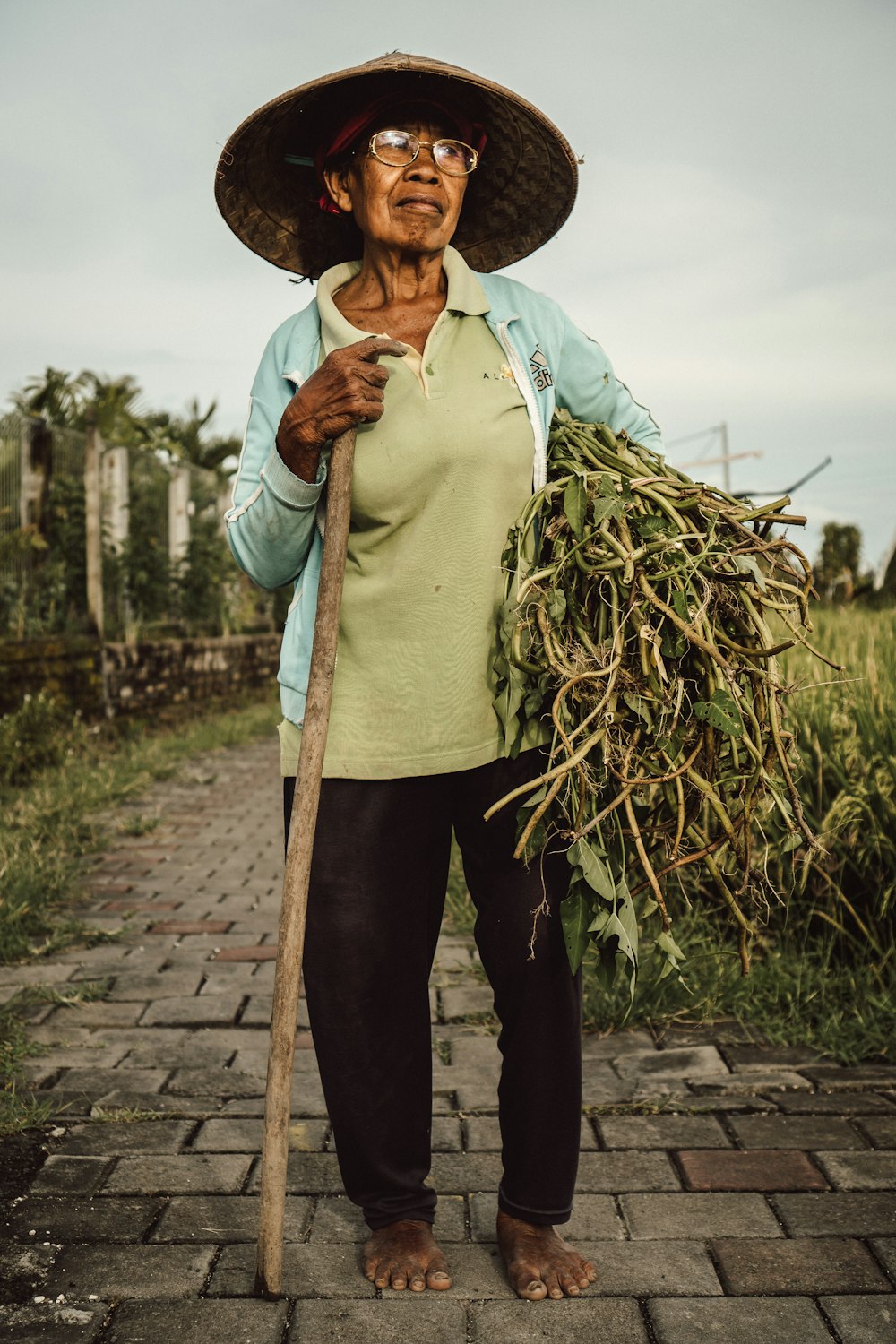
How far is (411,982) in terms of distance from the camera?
248 cm

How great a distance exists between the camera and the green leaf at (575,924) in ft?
7.50

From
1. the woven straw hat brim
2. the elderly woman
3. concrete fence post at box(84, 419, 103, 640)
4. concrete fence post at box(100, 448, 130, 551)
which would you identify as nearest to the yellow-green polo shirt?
the elderly woman

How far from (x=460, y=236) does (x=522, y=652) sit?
1.19m

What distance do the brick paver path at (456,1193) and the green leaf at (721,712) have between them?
1.07m

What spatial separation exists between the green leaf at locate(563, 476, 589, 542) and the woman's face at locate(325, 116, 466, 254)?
595 millimetres

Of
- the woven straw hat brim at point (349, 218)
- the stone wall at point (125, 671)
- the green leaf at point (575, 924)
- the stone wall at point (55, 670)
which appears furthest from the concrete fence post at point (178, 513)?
the green leaf at point (575, 924)

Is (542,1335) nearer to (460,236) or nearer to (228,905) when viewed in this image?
(460,236)

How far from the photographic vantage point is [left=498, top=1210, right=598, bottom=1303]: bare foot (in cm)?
236

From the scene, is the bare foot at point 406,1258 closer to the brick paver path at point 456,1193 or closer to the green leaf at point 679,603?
the brick paver path at point 456,1193

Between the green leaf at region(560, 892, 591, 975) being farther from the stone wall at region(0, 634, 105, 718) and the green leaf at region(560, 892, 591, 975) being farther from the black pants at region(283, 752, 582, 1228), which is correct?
the stone wall at region(0, 634, 105, 718)

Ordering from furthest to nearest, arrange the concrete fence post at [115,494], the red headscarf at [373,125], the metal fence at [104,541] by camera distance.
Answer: the concrete fence post at [115,494], the metal fence at [104,541], the red headscarf at [373,125]

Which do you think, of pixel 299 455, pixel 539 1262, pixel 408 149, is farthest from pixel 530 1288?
pixel 408 149

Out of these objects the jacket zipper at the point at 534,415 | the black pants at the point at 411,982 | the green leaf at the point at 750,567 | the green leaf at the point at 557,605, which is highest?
the jacket zipper at the point at 534,415

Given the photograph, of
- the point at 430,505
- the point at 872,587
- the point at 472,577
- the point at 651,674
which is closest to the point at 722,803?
the point at 651,674
